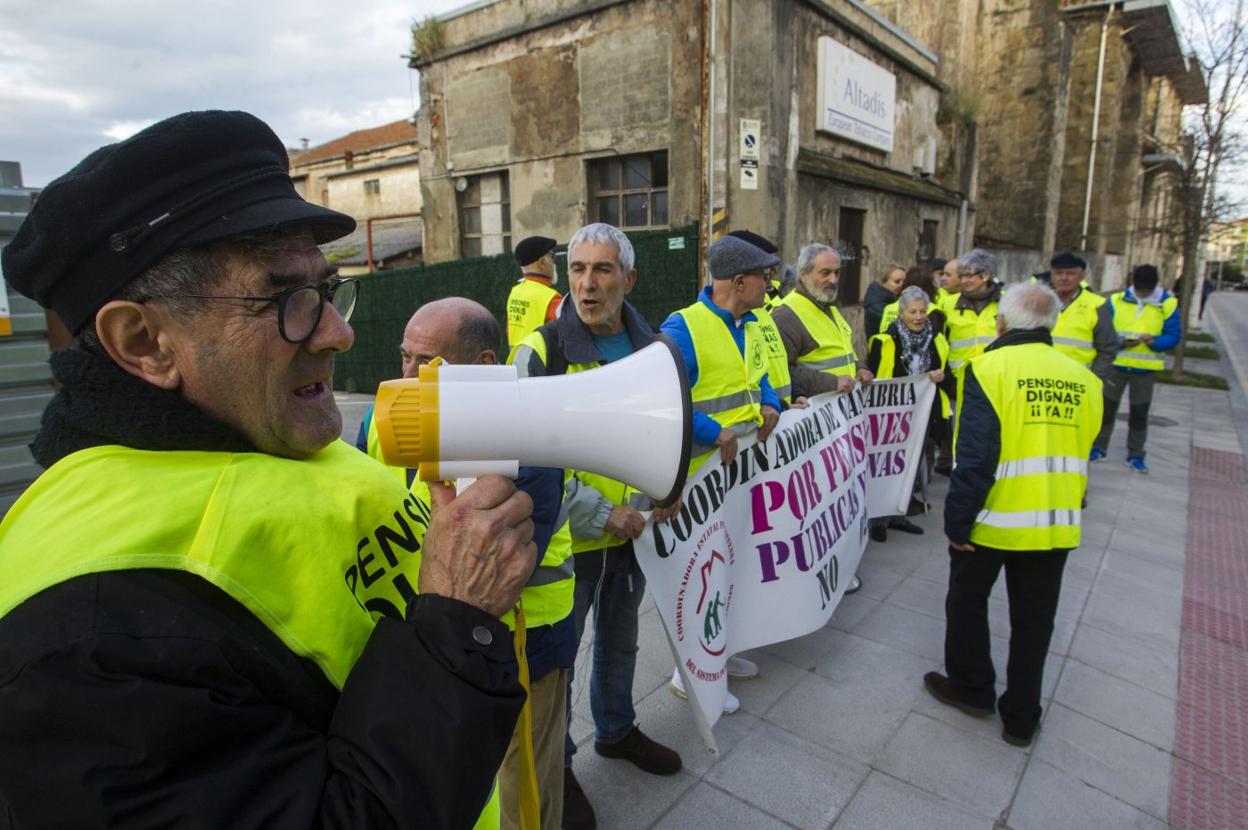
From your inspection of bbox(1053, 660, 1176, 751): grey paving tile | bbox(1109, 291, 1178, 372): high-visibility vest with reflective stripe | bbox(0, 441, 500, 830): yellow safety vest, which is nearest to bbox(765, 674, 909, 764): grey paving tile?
bbox(1053, 660, 1176, 751): grey paving tile

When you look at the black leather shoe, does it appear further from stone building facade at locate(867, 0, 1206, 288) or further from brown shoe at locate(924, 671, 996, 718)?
stone building facade at locate(867, 0, 1206, 288)

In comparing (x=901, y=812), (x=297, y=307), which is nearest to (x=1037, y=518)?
(x=901, y=812)

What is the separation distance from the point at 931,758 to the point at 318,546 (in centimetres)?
286

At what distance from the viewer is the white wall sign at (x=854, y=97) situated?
10062 mm

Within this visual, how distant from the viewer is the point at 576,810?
8.23ft

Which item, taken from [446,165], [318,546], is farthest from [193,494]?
[446,165]

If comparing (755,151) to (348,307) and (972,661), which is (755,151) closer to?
(972,661)

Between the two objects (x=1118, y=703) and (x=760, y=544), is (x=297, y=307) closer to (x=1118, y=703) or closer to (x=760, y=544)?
A: (x=760, y=544)

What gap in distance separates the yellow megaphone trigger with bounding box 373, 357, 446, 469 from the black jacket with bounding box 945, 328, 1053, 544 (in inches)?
102

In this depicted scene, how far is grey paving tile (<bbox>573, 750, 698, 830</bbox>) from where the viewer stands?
2555mm

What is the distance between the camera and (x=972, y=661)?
10.3 ft

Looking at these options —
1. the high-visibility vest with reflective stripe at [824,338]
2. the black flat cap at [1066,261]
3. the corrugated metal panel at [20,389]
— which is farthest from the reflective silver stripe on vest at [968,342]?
the corrugated metal panel at [20,389]

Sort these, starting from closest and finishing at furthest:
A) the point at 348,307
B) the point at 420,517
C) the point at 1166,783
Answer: the point at 420,517, the point at 348,307, the point at 1166,783

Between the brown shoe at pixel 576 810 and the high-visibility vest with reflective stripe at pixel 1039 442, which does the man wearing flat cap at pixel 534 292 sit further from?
the brown shoe at pixel 576 810
